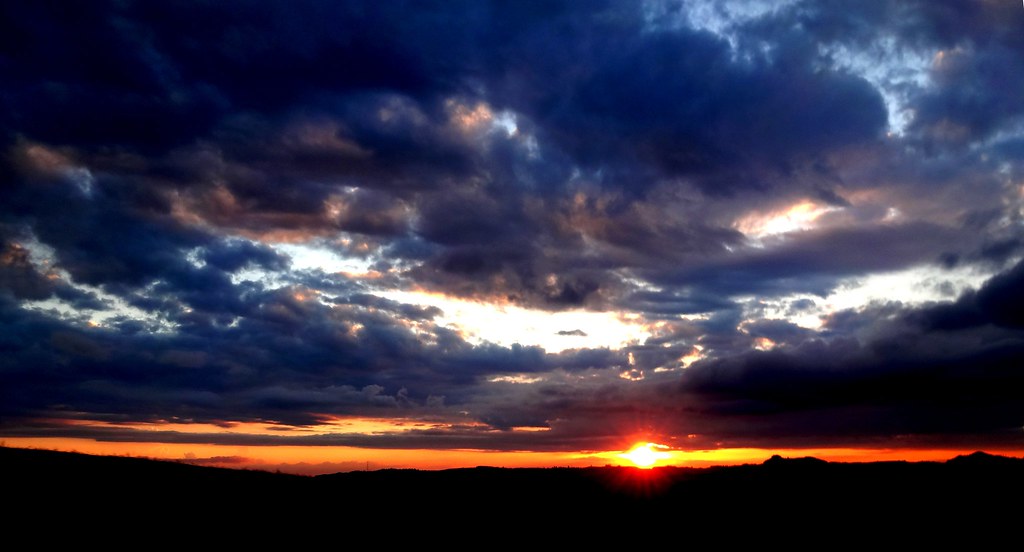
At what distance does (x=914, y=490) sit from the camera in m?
43.7

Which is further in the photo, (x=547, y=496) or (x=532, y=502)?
(x=547, y=496)

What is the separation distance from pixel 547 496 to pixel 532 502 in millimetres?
1740

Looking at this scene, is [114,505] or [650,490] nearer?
[114,505]

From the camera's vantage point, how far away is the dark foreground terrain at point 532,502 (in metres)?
34.1

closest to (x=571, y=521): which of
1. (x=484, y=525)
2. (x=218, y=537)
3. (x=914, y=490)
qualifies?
(x=484, y=525)

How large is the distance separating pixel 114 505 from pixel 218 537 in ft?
18.2

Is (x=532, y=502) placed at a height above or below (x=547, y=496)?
below

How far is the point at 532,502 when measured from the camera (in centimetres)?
4297

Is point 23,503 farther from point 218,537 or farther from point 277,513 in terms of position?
point 277,513

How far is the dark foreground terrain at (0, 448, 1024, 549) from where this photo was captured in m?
34.1

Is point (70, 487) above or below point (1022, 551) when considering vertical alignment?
above

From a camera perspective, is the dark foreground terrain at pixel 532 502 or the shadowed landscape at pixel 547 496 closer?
the dark foreground terrain at pixel 532 502

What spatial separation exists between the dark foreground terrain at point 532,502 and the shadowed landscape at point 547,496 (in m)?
0.11

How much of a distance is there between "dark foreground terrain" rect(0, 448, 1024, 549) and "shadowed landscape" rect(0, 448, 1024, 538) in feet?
0.36
